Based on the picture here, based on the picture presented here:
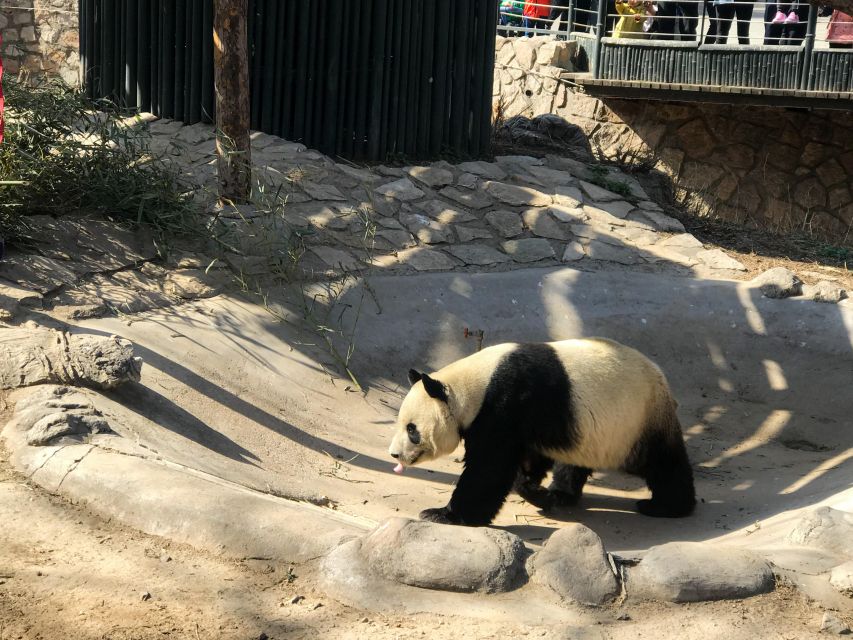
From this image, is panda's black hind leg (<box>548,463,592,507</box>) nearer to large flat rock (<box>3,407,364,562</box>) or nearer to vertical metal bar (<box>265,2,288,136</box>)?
large flat rock (<box>3,407,364,562</box>)

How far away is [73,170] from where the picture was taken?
7.79 metres

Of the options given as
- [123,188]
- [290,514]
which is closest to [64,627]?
[290,514]

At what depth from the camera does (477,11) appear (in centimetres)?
1110

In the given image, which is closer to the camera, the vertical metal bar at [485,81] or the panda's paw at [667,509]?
the panda's paw at [667,509]

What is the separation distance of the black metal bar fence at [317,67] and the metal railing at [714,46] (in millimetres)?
3086

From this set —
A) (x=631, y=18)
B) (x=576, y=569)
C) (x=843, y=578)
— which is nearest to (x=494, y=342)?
(x=576, y=569)

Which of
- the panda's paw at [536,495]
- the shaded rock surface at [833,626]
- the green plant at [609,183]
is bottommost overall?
the panda's paw at [536,495]

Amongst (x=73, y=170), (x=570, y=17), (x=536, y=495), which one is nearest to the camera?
(x=536, y=495)

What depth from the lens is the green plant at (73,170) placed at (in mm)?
7523

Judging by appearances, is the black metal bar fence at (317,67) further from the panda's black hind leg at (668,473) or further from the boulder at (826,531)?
the boulder at (826,531)

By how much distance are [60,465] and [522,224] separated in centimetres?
593

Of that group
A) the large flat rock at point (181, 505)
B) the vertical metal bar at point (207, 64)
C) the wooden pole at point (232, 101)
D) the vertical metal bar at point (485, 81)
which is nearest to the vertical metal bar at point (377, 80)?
the vertical metal bar at point (485, 81)

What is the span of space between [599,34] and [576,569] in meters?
10.7

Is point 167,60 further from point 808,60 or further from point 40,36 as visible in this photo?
point 808,60
